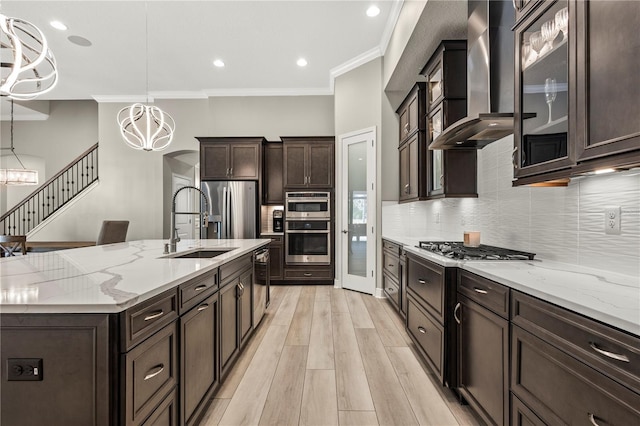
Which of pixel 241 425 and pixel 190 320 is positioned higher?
pixel 190 320

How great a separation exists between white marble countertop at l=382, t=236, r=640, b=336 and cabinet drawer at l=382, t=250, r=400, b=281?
1514 mm

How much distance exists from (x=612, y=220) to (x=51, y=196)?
9614 mm

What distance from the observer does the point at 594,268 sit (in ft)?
5.03

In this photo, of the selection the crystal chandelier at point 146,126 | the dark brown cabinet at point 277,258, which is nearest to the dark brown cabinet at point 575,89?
the crystal chandelier at point 146,126

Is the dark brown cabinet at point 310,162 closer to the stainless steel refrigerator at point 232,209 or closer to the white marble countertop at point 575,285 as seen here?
the stainless steel refrigerator at point 232,209

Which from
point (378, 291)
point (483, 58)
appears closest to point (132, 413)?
point (483, 58)

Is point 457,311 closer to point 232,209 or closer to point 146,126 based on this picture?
point 232,209

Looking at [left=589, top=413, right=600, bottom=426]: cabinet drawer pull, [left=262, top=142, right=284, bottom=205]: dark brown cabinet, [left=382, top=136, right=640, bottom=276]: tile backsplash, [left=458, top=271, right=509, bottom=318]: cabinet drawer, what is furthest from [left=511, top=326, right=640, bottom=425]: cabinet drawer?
[left=262, top=142, right=284, bottom=205]: dark brown cabinet

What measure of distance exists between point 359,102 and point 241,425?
437 cm

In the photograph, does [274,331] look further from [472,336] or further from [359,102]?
[359,102]

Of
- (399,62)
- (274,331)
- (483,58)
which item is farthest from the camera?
(399,62)

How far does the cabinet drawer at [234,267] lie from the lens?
2059 mm

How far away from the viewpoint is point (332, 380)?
7.10 ft

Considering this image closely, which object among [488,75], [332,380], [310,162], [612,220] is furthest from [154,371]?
[310,162]
